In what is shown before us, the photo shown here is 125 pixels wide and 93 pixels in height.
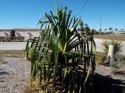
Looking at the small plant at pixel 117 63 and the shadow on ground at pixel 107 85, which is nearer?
the shadow on ground at pixel 107 85

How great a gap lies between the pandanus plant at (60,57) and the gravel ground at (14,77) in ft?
2.04

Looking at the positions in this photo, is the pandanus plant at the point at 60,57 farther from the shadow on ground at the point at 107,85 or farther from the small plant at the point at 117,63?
the small plant at the point at 117,63

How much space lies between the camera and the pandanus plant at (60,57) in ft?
27.8

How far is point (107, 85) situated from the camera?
33.8ft

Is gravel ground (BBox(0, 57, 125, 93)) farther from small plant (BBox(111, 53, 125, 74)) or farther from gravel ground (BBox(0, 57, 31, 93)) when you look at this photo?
small plant (BBox(111, 53, 125, 74))

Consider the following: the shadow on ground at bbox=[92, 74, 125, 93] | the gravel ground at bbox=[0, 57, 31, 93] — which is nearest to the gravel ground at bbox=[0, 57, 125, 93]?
the gravel ground at bbox=[0, 57, 31, 93]

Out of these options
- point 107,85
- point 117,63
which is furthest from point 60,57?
point 117,63

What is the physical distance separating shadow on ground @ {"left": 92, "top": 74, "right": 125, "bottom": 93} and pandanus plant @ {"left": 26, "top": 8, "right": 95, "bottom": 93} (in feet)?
2.56

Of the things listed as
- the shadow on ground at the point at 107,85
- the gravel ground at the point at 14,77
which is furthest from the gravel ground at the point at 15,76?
the shadow on ground at the point at 107,85

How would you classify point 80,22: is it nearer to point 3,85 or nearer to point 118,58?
point 3,85

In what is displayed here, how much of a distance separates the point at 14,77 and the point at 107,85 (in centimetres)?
289

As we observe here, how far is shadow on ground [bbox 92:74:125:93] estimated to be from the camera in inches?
380

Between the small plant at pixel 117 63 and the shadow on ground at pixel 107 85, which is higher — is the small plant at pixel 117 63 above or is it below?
above

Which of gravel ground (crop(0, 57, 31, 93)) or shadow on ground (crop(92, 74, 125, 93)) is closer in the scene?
gravel ground (crop(0, 57, 31, 93))
